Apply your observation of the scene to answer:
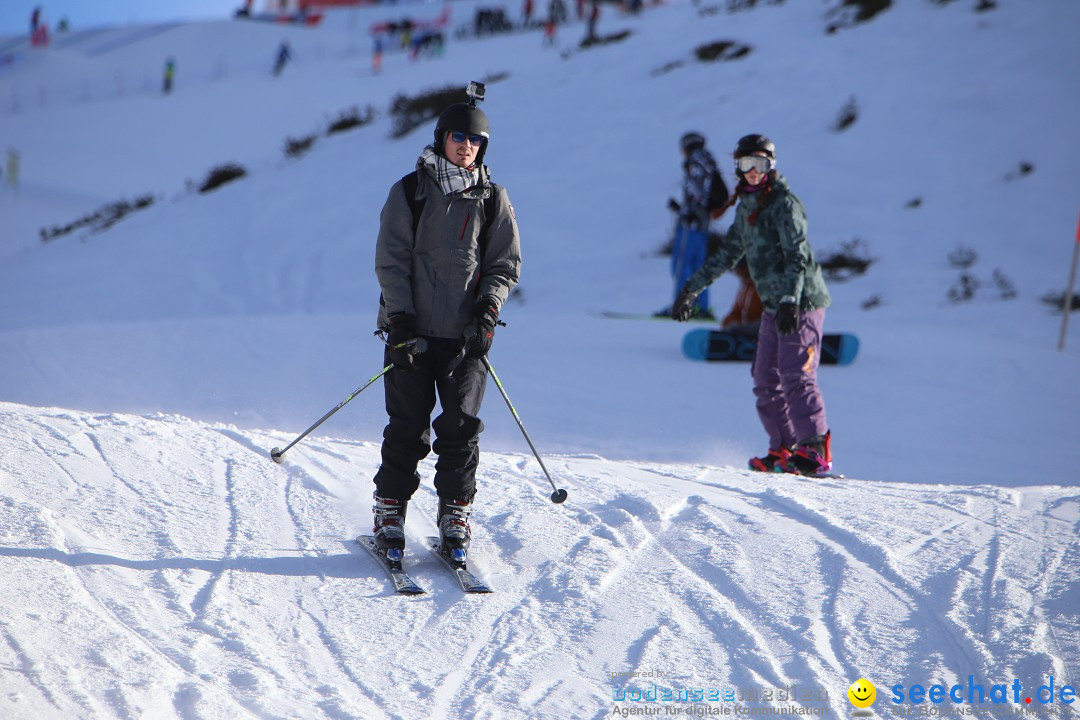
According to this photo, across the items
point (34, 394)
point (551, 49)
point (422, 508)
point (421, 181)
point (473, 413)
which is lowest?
point (34, 394)

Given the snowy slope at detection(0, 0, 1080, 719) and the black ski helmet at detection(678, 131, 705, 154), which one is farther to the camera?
the black ski helmet at detection(678, 131, 705, 154)

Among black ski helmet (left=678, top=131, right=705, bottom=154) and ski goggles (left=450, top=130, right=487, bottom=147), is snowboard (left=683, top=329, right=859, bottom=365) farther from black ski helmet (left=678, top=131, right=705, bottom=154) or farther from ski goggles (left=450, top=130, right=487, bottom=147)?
ski goggles (left=450, top=130, right=487, bottom=147)

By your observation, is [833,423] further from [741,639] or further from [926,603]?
[741,639]

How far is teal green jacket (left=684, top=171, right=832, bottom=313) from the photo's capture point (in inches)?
198

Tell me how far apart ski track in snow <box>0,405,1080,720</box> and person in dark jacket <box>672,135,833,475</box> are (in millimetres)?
601

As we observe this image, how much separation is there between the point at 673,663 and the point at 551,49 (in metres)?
24.0

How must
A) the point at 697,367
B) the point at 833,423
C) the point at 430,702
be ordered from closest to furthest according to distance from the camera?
the point at 430,702 → the point at 833,423 → the point at 697,367

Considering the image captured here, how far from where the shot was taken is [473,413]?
3.48 metres

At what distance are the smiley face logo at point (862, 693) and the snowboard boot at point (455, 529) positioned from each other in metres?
1.39

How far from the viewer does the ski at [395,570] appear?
3332 millimetres

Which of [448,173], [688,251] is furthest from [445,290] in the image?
[688,251]

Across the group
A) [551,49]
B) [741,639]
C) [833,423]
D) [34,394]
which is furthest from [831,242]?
[551,49]

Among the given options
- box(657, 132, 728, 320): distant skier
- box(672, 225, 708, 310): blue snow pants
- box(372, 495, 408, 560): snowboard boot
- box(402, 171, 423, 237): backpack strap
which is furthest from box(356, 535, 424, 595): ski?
box(672, 225, 708, 310): blue snow pants

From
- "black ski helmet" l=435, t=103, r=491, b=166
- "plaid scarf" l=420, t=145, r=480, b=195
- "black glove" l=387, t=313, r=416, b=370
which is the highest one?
"black ski helmet" l=435, t=103, r=491, b=166
